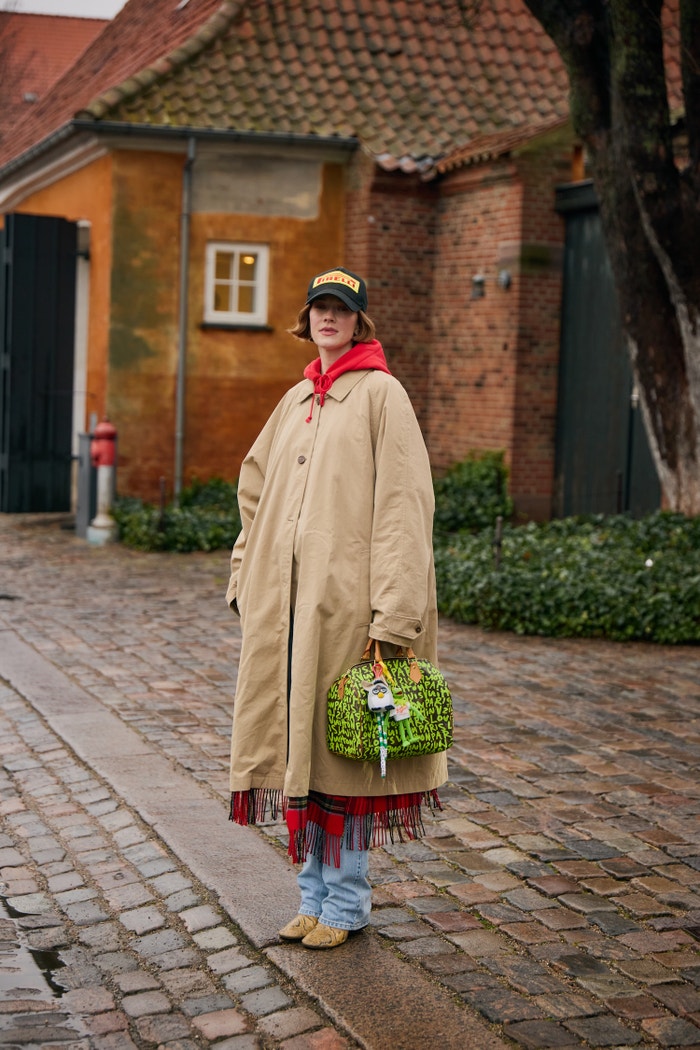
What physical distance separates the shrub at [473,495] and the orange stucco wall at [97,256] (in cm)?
388

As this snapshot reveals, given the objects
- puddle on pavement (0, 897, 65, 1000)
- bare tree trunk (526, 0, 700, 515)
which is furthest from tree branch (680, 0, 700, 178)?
puddle on pavement (0, 897, 65, 1000)

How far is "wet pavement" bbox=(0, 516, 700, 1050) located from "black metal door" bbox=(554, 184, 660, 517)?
18.7 ft

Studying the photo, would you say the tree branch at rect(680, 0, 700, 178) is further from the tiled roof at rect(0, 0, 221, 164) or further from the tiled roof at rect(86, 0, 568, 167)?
the tiled roof at rect(0, 0, 221, 164)

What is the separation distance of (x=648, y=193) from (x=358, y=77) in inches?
285

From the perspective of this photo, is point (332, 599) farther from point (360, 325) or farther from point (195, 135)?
point (195, 135)

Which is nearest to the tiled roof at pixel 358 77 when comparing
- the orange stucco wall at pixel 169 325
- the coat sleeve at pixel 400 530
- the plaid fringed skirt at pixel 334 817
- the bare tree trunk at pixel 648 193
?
the orange stucco wall at pixel 169 325

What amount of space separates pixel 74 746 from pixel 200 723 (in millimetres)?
703

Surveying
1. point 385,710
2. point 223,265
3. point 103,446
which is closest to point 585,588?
point 385,710

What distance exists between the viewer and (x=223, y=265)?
15367mm

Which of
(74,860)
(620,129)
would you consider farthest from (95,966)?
(620,129)

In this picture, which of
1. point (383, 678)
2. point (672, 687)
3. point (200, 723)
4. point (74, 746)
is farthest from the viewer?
point (672, 687)

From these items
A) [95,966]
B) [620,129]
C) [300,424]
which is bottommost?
[95,966]

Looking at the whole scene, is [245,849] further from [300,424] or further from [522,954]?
[300,424]

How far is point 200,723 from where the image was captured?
6562mm
